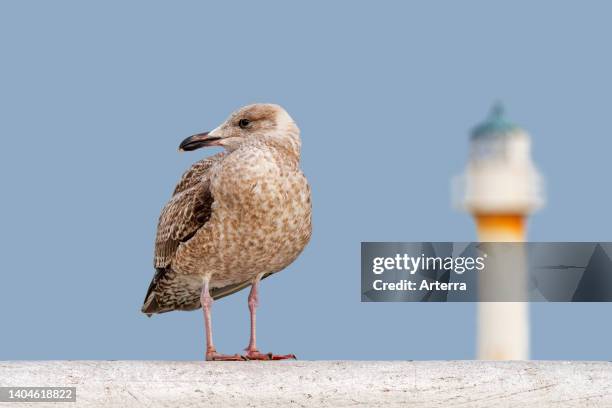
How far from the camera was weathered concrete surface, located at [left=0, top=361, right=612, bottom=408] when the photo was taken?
330 inches

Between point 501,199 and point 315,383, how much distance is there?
12669mm

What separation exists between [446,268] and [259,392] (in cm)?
212

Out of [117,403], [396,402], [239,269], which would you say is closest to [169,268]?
[239,269]

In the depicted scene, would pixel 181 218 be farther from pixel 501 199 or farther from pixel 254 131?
pixel 501 199

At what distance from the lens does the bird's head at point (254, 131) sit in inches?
348

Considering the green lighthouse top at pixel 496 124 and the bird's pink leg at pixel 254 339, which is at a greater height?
the green lighthouse top at pixel 496 124

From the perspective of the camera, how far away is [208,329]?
8891 millimetres

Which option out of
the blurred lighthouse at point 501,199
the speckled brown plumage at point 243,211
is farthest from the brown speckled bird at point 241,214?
the blurred lighthouse at point 501,199

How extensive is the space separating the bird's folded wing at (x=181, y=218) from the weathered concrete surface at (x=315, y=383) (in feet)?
2.95

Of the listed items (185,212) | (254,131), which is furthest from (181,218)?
(254,131)

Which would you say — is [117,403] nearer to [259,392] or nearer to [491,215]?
[259,392]

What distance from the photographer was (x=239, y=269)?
8.84 metres

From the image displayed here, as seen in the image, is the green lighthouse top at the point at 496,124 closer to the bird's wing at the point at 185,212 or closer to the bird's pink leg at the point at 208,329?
the bird's wing at the point at 185,212

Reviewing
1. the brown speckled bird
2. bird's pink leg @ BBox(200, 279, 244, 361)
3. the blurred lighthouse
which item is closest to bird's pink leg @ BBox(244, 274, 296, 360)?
the brown speckled bird
